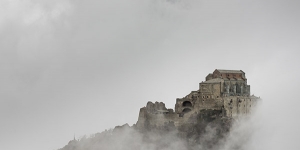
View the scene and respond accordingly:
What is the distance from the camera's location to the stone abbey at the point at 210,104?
584 feet

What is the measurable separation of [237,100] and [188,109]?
33.8ft

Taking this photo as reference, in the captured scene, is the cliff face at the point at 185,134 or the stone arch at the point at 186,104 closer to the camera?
the cliff face at the point at 185,134

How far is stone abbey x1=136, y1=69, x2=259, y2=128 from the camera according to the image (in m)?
178

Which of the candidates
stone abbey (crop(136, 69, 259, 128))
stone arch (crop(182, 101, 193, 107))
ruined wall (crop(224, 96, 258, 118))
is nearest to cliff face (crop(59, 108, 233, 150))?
stone abbey (crop(136, 69, 259, 128))

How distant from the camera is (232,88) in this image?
595ft

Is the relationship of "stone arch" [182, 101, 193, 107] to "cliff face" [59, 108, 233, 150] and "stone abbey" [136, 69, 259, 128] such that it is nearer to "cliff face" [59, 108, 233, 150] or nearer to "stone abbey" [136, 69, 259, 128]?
"stone abbey" [136, 69, 259, 128]

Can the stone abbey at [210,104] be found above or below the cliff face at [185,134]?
above

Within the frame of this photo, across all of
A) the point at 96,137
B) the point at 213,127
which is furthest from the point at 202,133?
the point at 96,137

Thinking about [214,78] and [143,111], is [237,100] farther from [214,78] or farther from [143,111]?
[143,111]

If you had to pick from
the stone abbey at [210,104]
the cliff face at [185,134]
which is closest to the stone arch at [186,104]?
the stone abbey at [210,104]

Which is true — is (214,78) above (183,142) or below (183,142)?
above

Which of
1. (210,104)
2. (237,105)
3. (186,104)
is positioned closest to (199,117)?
(210,104)

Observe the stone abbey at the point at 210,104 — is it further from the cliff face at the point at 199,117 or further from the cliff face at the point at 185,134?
the cliff face at the point at 185,134

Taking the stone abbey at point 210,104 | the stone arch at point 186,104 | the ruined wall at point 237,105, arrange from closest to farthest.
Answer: the ruined wall at point 237,105 → the stone abbey at point 210,104 → the stone arch at point 186,104
